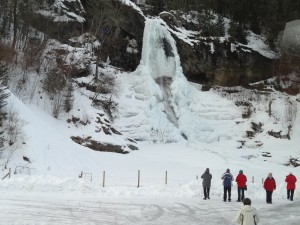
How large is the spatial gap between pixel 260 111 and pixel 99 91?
1595 cm

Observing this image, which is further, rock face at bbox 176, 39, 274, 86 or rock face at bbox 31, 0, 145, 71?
rock face at bbox 176, 39, 274, 86

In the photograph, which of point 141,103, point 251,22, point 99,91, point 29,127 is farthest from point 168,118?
point 251,22

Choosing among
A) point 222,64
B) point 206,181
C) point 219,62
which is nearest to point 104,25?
point 219,62

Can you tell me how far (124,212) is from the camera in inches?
554

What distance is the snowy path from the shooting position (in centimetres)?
1238

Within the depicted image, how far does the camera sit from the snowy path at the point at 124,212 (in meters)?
12.4

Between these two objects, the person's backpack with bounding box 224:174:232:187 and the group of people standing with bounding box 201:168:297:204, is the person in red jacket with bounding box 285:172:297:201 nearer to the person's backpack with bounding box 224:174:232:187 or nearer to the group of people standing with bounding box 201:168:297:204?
the group of people standing with bounding box 201:168:297:204

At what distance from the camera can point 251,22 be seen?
49688 millimetres

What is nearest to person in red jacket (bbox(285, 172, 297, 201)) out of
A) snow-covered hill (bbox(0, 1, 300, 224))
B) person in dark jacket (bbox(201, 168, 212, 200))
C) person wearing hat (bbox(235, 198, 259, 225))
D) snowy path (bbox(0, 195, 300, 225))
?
snow-covered hill (bbox(0, 1, 300, 224))

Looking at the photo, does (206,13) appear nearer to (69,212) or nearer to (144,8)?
(144,8)

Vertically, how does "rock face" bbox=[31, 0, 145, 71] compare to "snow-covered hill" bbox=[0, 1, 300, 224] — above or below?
above

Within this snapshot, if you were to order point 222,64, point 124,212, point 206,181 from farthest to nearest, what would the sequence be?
point 222,64 → point 206,181 → point 124,212

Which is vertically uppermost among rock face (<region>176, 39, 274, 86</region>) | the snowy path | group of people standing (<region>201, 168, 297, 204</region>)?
rock face (<region>176, 39, 274, 86</region>)

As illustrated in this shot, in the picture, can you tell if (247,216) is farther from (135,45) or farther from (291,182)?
(135,45)
